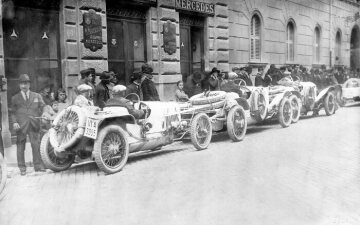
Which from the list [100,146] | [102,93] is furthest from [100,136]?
[102,93]

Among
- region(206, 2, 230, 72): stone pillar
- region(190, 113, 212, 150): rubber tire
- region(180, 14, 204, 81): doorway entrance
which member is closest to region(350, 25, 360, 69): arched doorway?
region(206, 2, 230, 72): stone pillar

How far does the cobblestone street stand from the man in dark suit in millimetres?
294

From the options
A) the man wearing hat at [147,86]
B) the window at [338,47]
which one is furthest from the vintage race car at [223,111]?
the window at [338,47]

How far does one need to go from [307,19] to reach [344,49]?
20.8 feet

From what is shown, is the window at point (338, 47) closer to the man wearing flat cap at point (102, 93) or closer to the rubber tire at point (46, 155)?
the man wearing flat cap at point (102, 93)

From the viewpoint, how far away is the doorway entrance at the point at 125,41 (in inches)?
484

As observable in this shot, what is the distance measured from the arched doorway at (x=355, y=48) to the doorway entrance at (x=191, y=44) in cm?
1683

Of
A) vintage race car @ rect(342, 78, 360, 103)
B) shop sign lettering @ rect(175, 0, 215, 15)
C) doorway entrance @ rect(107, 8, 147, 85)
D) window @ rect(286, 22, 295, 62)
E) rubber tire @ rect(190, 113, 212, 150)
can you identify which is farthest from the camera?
window @ rect(286, 22, 295, 62)

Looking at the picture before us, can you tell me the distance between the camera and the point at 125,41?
41.9ft

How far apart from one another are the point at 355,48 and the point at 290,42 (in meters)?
10.4

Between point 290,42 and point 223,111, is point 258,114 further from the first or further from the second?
point 290,42

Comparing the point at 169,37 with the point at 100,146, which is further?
the point at 169,37

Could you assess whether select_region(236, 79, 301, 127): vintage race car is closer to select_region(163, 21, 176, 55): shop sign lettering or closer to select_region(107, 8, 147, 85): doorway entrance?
select_region(163, 21, 176, 55): shop sign lettering

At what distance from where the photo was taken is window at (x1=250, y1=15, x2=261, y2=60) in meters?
18.2
